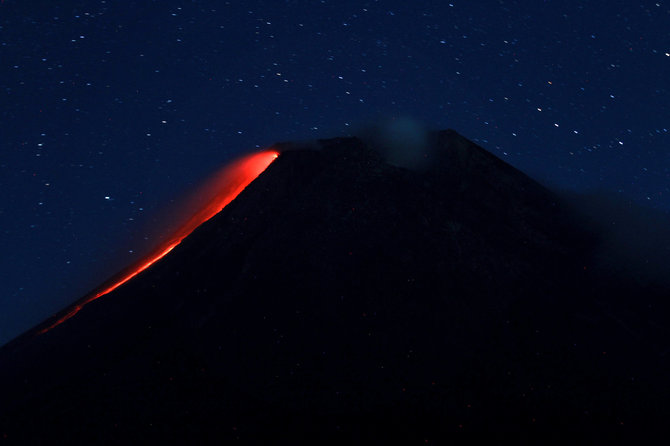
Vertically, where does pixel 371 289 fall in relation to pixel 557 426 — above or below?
below

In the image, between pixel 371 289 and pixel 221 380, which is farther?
pixel 371 289

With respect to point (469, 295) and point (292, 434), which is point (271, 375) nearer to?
Result: point (292, 434)

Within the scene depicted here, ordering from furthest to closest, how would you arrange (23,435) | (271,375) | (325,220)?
(325,220), (271,375), (23,435)

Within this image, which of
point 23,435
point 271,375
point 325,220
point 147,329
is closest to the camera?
Result: point 23,435

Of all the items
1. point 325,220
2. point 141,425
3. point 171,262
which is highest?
point 141,425

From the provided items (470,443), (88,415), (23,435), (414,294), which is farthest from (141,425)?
(414,294)

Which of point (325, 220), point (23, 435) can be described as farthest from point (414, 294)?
point (23, 435)

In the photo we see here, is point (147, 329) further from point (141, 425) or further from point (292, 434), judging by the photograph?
point (292, 434)
